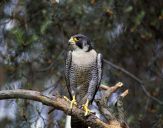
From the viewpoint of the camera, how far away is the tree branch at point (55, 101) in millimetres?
4285

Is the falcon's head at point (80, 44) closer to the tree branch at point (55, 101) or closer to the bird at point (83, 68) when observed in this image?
the bird at point (83, 68)

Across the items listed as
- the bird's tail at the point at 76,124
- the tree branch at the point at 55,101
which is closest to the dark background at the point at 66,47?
the bird's tail at the point at 76,124

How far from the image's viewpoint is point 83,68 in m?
5.35

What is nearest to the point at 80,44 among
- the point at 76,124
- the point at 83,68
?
the point at 83,68

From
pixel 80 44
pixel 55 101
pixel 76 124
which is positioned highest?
pixel 80 44

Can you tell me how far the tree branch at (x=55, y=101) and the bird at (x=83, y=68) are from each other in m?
0.71

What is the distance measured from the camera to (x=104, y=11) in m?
6.20

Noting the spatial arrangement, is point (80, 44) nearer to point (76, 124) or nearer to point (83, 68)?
point (83, 68)

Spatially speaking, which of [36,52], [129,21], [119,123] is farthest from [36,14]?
[119,123]

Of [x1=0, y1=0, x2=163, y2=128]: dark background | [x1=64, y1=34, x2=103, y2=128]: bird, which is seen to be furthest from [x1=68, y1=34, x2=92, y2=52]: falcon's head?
[x1=0, y1=0, x2=163, y2=128]: dark background

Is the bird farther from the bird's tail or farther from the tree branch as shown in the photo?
the tree branch

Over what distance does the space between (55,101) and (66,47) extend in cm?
194

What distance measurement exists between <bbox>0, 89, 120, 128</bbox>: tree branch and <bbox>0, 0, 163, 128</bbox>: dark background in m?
0.79

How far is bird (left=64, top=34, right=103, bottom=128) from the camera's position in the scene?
17.4 ft
